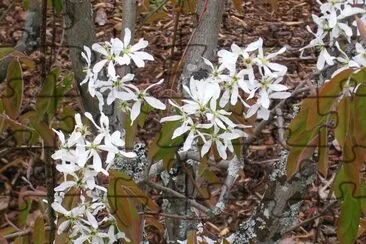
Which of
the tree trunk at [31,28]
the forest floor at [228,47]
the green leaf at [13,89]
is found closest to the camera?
the green leaf at [13,89]

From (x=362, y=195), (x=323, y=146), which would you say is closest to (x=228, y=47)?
(x=362, y=195)

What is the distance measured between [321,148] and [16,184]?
1.55 m

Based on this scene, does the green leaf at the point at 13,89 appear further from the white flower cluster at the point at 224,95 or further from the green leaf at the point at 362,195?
the green leaf at the point at 362,195

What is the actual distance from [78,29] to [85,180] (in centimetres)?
Answer: 35

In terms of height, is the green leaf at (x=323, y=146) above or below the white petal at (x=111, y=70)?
below

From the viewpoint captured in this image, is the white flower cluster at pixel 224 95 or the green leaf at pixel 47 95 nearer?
the white flower cluster at pixel 224 95

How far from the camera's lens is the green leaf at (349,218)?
0.88 metres

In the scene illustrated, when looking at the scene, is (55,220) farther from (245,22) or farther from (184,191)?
(245,22)

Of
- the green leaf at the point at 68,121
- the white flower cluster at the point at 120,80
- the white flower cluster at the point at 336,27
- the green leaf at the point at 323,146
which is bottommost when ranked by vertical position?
the green leaf at the point at 68,121

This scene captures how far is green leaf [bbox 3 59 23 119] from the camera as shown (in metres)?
0.98

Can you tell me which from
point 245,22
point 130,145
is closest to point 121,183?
point 130,145

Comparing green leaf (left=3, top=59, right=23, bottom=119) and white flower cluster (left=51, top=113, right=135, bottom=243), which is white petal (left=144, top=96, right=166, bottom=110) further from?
green leaf (left=3, top=59, right=23, bottom=119)

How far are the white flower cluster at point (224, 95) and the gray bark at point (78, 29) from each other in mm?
287

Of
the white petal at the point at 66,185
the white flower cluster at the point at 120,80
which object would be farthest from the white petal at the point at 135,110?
the white petal at the point at 66,185
